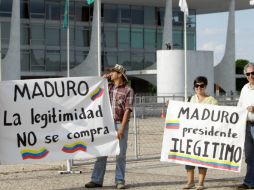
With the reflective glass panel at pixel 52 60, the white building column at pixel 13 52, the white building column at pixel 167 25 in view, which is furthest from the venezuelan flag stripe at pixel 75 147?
the white building column at pixel 167 25

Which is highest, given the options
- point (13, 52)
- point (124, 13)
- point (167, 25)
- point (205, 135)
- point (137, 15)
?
point (124, 13)

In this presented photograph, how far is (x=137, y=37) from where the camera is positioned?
182 feet

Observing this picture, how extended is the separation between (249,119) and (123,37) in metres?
45.0

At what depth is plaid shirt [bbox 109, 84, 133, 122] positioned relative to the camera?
10.1m

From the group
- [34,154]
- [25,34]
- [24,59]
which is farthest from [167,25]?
[34,154]

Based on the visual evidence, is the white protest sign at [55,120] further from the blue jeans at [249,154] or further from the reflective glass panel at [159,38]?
the reflective glass panel at [159,38]

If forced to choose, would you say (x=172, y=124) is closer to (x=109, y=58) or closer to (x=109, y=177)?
(x=109, y=177)

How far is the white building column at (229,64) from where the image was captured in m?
54.3

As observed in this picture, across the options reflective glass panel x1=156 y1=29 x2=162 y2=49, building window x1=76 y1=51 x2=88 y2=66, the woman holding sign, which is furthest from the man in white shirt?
reflective glass panel x1=156 y1=29 x2=162 y2=49

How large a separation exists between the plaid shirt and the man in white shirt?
1.67m

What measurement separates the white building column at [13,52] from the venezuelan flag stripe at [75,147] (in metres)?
35.3

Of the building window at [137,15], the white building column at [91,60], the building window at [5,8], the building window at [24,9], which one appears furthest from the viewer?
the building window at [137,15]

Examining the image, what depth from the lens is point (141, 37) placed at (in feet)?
182

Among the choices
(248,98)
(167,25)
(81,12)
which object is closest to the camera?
(248,98)
